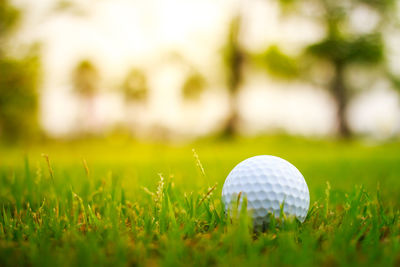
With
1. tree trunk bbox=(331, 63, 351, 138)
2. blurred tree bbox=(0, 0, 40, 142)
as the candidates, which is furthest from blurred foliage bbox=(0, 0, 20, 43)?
tree trunk bbox=(331, 63, 351, 138)

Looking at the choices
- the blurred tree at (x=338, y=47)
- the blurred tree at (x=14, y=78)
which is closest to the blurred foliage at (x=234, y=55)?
the blurred tree at (x=338, y=47)

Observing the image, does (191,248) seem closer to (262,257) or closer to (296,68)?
(262,257)

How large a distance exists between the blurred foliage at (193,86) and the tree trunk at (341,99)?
7476mm

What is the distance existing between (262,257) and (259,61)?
56.1ft

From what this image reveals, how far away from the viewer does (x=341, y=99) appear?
16969mm

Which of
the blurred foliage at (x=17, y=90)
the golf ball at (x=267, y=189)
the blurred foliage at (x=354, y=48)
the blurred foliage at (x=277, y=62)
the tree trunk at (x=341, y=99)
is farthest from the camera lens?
the tree trunk at (x=341, y=99)

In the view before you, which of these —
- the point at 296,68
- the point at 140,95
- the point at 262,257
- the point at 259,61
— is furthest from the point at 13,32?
the point at 262,257

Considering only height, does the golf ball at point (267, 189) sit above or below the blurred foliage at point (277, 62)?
below

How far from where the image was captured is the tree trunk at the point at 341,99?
16.8 meters

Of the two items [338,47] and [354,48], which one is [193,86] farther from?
[354,48]

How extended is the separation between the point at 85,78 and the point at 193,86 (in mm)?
10557

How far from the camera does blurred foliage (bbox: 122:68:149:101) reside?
74.4 ft

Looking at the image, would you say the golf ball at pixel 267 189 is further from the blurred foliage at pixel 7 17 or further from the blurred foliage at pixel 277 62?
the blurred foliage at pixel 7 17

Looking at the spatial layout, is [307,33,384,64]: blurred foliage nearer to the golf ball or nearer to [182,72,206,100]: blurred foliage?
[182,72,206,100]: blurred foliage
